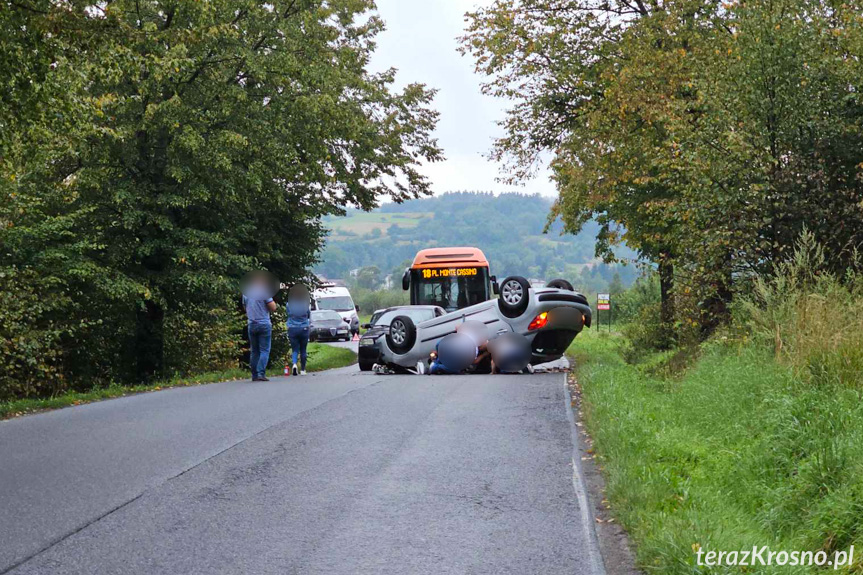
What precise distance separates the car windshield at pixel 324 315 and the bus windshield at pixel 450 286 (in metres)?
24.8

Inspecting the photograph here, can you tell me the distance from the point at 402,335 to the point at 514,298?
3020 millimetres

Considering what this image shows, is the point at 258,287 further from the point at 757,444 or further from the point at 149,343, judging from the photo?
the point at 757,444

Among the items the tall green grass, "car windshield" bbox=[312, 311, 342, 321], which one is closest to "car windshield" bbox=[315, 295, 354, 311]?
"car windshield" bbox=[312, 311, 342, 321]

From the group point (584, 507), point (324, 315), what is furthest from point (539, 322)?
point (324, 315)

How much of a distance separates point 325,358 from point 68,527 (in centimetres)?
2724

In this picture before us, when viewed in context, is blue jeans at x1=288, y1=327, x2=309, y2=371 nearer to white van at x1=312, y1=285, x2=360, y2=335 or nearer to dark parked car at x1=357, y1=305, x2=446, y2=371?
dark parked car at x1=357, y1=305, x2=446, y2=371

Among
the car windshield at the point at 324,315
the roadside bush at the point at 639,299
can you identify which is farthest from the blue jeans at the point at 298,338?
the car windshield at the point at 324,315

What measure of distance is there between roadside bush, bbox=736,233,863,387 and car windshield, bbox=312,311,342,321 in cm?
3952

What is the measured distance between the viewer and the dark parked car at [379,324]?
2342cm

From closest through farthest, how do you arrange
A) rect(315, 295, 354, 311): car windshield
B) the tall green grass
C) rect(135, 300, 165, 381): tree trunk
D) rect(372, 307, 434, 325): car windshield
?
the tall green grass
rect(135, 300, 165, 381): tree trunk
rect(372, 307, 434, 325): car windshield
rect(315, 295, 354, 311): car windshield

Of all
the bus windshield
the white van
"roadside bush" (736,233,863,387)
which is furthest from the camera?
the white van

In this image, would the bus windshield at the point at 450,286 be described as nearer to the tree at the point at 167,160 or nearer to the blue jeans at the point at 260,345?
the tree at the point at 167,160

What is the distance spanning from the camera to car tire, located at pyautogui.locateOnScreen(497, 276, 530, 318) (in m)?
19.5

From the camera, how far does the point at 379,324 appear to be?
2484cm
